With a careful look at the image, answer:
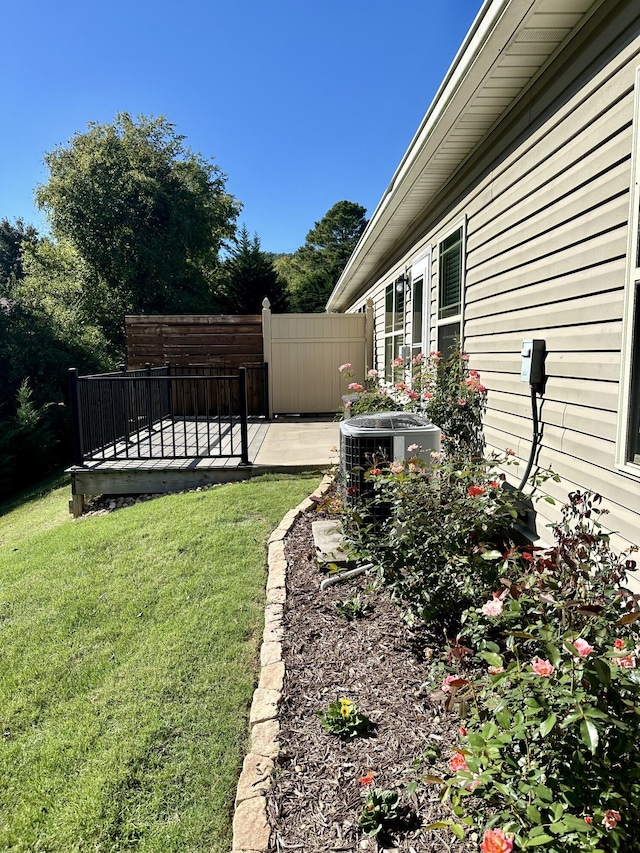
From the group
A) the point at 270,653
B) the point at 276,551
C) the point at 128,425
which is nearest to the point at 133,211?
the point at 128,425

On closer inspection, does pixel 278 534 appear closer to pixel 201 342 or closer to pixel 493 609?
pixel 493 609

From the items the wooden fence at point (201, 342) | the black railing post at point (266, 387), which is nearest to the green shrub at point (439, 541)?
the black railing post at point (266, 387)

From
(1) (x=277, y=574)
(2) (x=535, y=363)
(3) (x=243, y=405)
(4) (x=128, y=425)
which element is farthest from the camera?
(4) (x=128, y=425)

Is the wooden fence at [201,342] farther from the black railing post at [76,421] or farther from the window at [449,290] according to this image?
the window at [449,290]

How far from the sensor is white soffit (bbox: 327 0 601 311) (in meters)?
2.56

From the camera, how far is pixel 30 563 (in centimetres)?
419

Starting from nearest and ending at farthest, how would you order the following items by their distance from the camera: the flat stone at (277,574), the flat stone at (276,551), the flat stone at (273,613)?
the flat stone at (273,613) < the flat stone at (277,574) < the flat stone at (276,551)

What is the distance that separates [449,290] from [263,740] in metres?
4.33

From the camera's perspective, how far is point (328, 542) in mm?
3797

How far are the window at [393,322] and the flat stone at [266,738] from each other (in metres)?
6.05

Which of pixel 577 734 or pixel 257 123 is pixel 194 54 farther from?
pixel 577 734

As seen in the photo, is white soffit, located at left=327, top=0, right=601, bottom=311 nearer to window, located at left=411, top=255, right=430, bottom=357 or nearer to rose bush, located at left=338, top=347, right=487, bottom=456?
window, located at left=411, top=255, right=430, bottom=357

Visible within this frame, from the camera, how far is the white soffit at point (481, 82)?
2561 millimetres

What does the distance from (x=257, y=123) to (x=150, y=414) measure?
25927 mm
